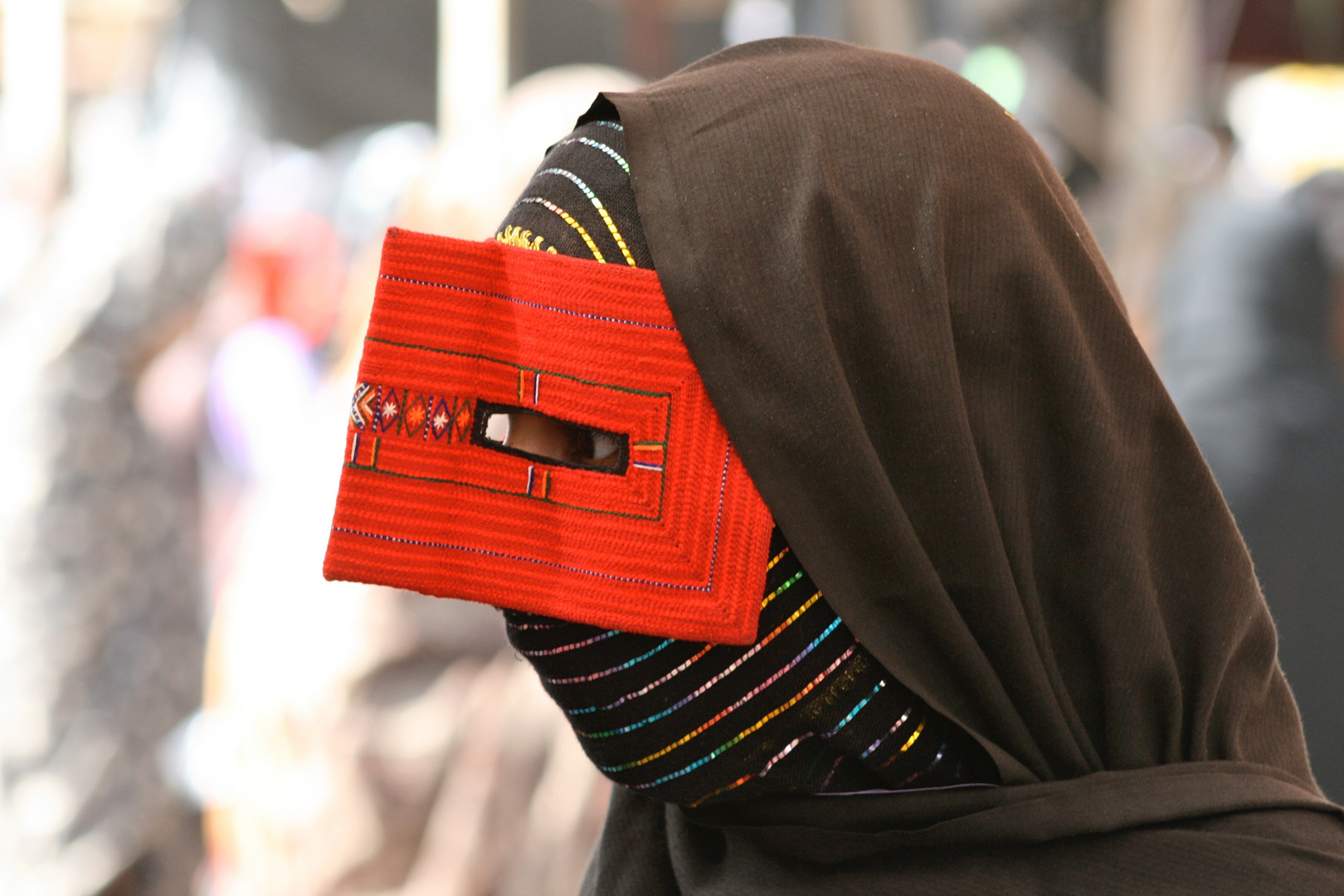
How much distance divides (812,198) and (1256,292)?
194 centimetres

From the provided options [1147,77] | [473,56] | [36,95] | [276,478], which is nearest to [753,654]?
[276,478]

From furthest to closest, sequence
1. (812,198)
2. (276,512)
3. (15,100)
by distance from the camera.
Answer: (15,100) → (276,512) → (812,198)

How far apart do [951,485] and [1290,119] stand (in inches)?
237

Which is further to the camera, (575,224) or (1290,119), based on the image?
(1290,119)

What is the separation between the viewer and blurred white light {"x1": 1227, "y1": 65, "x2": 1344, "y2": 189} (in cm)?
588

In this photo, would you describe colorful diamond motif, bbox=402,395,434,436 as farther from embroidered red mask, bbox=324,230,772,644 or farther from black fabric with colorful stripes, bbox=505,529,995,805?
black fabric with colorful stripes, bbox=505,529,995,805

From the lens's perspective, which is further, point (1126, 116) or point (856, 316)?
point (1126, 116)

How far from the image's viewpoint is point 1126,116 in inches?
218

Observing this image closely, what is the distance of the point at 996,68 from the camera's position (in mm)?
5250

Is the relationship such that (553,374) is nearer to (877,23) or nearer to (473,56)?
(473,56)

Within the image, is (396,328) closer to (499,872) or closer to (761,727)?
(761,727)

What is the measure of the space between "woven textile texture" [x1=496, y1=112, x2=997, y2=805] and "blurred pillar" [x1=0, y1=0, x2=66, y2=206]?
348 centimetres

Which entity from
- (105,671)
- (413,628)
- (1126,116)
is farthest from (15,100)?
(1126,116)

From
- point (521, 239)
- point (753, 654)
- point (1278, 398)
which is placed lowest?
point (1278, 398)
